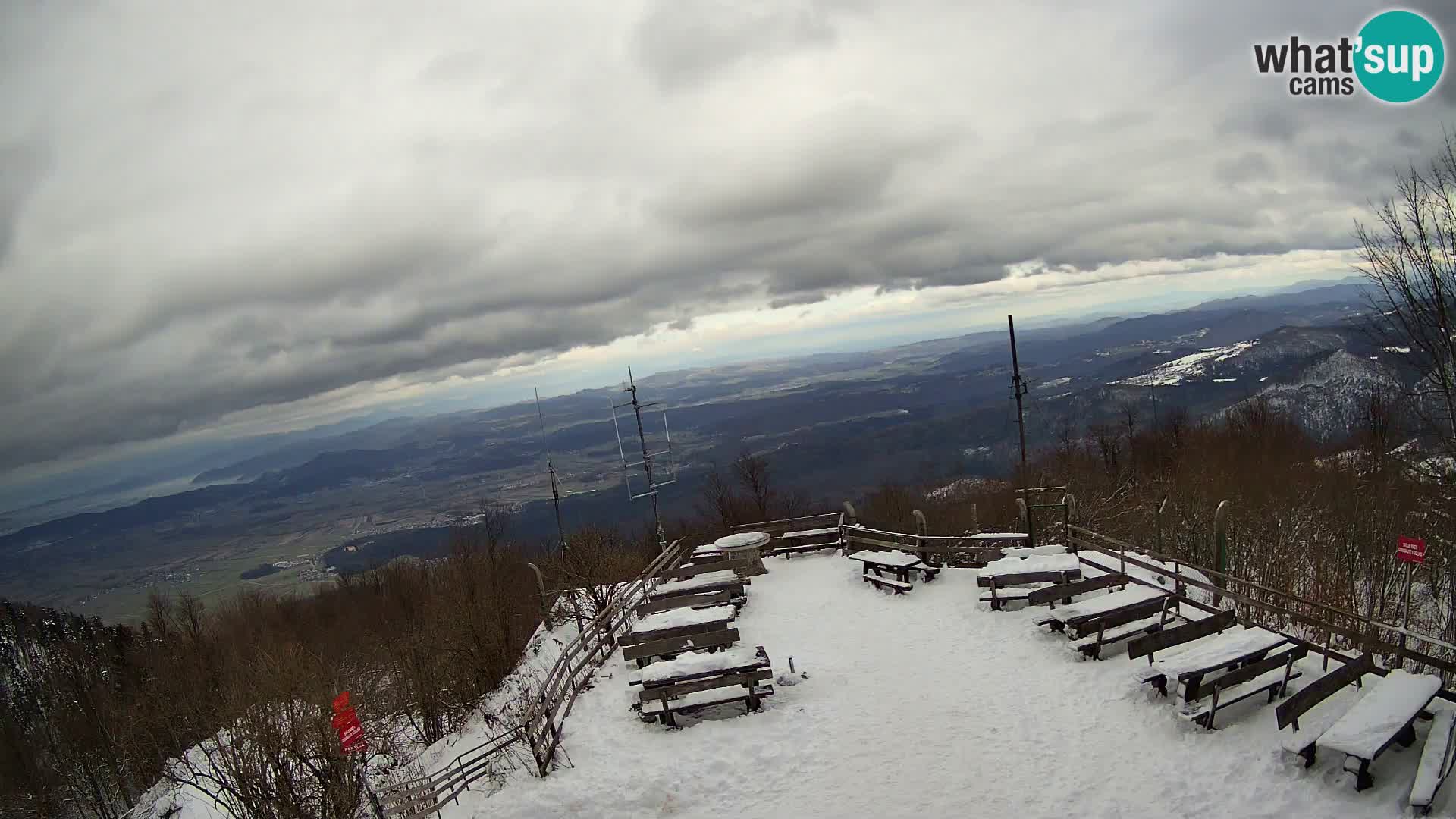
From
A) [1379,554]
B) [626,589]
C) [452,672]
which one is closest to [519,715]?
[626,589]

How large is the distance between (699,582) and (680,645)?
200 inches

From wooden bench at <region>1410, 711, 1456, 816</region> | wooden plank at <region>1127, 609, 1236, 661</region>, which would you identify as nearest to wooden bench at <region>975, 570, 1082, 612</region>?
wooden plank at <region>1127, 609, 1236, 661</region>

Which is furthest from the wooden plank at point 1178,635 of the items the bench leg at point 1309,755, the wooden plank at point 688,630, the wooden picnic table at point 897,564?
the wooden plank at point 688,630

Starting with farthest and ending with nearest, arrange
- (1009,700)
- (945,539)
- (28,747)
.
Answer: (28,747), (945,539), (1009,700)

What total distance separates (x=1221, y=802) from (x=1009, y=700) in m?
3.63

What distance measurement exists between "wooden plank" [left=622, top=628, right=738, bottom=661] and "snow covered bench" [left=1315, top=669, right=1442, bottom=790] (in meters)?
9.59

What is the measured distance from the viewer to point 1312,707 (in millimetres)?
9055

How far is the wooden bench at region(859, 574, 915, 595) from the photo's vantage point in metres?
17.7

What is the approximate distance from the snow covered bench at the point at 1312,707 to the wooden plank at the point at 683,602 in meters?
12.0

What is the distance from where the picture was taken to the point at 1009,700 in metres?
11.4

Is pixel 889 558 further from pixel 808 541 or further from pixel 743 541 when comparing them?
pixel 808 541

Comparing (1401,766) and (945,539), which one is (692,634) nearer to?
(945,539)

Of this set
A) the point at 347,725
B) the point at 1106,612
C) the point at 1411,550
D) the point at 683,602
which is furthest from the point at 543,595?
the point at 1411,550

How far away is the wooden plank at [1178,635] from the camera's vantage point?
10.9m
